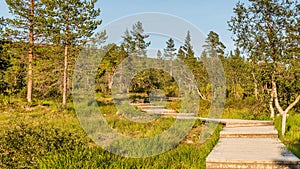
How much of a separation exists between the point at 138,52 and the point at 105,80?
1040cm

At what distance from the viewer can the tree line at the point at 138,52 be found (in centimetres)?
748

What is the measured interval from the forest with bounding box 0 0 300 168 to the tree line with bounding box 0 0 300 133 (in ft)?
0.09

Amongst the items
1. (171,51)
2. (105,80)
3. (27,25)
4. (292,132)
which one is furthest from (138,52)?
(292,132)

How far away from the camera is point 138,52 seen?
18.9m

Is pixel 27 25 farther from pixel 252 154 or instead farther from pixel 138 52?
pixel 252 154

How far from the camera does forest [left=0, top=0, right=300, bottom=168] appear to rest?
481 cm

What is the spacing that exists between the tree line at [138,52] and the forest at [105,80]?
3 centimetres

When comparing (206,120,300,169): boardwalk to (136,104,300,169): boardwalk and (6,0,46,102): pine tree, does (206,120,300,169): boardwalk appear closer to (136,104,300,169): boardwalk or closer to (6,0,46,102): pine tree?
(136,104,300,169): boardwalk

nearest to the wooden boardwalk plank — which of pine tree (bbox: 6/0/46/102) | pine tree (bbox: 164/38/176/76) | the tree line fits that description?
the tree line

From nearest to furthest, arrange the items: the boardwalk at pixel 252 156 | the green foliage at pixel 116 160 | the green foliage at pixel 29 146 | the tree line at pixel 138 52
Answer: the green foliage at pixel 116 160
the boardwalk at pixel 252 156
the green foliage at pixel 29 146
the tree line at pixel 138 52

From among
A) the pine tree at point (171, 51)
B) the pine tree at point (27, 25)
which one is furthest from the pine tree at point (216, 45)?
the pine tree at point (27, 25)

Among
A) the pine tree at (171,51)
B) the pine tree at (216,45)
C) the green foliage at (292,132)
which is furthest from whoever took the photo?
the pine tree at (216,45)

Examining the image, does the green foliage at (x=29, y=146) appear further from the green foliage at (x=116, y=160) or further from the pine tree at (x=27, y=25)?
the pine tree at (x=27, y=25)

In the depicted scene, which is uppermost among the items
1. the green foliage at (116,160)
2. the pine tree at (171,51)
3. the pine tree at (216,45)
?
the pine tree at (216,45)
